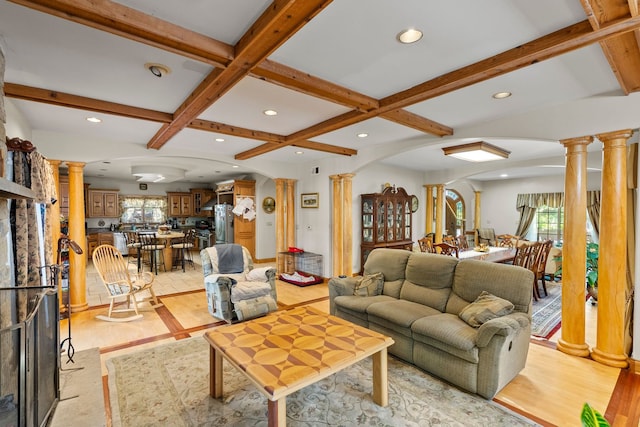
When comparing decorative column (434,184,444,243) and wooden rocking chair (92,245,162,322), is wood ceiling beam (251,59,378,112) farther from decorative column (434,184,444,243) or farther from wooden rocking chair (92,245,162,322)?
decorative column (434,184,444,243)

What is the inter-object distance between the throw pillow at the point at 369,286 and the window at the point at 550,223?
776 cm

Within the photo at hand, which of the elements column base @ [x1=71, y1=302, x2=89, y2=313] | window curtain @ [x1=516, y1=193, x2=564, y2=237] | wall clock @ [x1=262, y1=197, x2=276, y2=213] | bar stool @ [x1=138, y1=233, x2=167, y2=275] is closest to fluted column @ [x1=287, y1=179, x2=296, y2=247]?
wall clock @ [x1=262, y1=197, x2=276, y2=213]

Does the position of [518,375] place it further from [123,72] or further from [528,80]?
[123,72]

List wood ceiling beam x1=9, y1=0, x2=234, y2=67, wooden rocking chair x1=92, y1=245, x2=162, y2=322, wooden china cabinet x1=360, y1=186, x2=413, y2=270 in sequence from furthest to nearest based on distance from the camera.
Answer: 1. wooden china cabinet x1=360, y1=186, x2=413, y2=270
2. wooden rocking chair x1=92, y1=245, x2=162, y2=322
3. wood ceiling beam x1=9, y1=0, x2=234, y2=67

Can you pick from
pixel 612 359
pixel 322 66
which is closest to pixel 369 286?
pixel 612 359

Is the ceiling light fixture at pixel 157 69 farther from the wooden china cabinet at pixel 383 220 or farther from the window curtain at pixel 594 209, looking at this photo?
the window curtain at pixel 594 209

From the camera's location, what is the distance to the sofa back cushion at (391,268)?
11.5 ft

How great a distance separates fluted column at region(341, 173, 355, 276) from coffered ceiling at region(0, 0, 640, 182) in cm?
179

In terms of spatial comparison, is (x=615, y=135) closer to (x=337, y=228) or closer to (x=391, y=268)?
(x=391, y=268)

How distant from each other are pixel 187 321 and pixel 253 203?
4.57 m

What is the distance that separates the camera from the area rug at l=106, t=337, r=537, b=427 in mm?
2037

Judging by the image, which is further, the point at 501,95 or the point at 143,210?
the point at 143,210

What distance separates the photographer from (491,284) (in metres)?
2.76

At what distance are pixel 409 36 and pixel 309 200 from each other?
4682 millimetres
